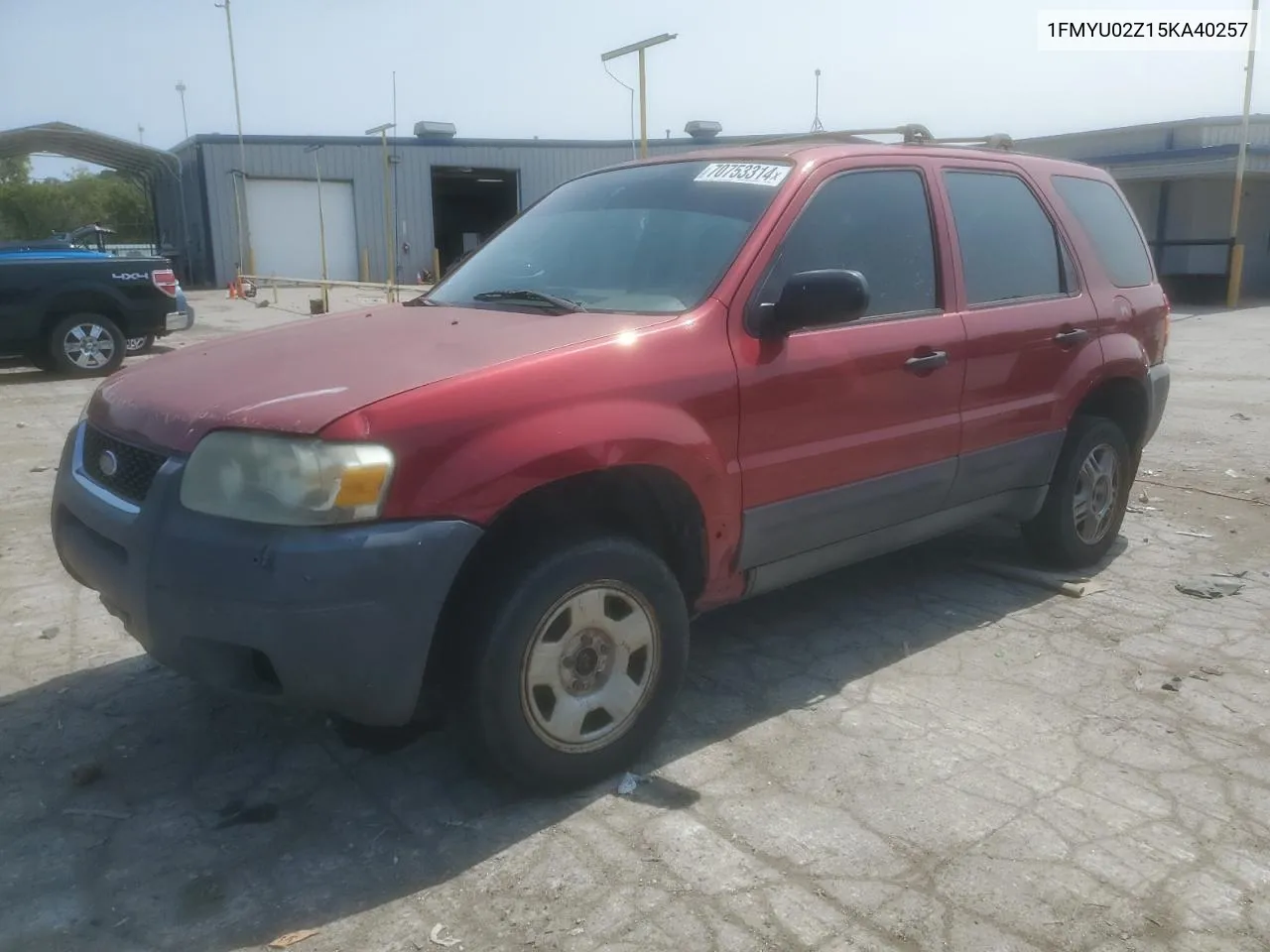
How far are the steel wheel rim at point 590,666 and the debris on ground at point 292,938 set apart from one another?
764mm

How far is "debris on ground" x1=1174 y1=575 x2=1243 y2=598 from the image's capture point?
4.97 metres

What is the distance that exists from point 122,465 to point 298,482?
2.64ft

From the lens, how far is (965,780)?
3.27m

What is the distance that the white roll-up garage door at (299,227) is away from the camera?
3366 centimetres

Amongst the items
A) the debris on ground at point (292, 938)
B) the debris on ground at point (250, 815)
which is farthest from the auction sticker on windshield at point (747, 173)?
the debris on ground at point (292, 938)

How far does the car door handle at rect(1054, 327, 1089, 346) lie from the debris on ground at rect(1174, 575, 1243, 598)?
1.30 meters

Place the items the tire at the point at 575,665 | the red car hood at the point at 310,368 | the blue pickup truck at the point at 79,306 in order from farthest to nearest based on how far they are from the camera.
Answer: the blue pickup truck at the point at 79,306
the tire at the point at 575,665
the red car hood at the point at 310,368

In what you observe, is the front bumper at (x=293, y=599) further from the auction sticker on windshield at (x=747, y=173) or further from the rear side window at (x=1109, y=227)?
the rear side window at (x=1109, y=227)

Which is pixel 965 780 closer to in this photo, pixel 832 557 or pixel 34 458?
pixel 832 557

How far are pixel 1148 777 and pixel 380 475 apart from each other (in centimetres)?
249

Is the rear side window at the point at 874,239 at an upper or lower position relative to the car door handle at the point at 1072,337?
upper

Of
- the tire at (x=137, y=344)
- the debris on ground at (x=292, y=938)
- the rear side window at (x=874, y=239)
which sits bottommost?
the debris on ground at (x=292, y=938)

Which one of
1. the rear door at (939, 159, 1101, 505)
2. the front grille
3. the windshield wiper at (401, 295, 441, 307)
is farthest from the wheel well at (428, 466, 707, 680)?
the rear door at (939, 159, 1101, 505)

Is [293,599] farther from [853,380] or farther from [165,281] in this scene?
[165,281]
